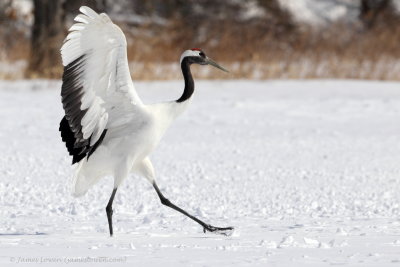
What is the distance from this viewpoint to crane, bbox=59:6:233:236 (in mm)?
5676

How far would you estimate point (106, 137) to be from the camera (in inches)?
238

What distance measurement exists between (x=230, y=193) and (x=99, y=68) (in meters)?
2.15

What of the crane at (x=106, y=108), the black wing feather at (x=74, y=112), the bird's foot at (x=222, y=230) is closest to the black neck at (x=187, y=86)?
the crane at (x=106, y=108)

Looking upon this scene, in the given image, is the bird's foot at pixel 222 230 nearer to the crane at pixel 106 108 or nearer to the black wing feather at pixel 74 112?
the crane at pixel 106 108

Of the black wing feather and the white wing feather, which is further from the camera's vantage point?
the black wing feather

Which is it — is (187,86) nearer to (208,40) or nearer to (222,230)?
(222,230)

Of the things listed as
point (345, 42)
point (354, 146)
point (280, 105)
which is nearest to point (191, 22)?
point (345, 42)

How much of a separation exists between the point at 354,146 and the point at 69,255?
6261 millimetres

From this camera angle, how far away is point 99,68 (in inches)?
227

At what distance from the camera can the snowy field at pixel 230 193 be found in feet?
16.3

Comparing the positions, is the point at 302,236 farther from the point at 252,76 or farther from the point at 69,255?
the point at 252,76

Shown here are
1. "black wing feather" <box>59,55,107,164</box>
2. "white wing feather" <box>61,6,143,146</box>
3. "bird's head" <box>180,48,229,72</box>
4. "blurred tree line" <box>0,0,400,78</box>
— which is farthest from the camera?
"blurred tree line" <box>0,0,400,78</box>

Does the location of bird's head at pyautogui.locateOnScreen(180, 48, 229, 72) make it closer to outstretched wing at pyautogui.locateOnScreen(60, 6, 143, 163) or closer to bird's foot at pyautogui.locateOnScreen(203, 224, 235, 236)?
outstretched wing at pyautogui.locateOnScreen(60, 6, 143, 163)

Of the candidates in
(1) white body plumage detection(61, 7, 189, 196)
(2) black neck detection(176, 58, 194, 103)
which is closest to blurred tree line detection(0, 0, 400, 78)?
(2) black neck detection(176, 58, 194, 103)
